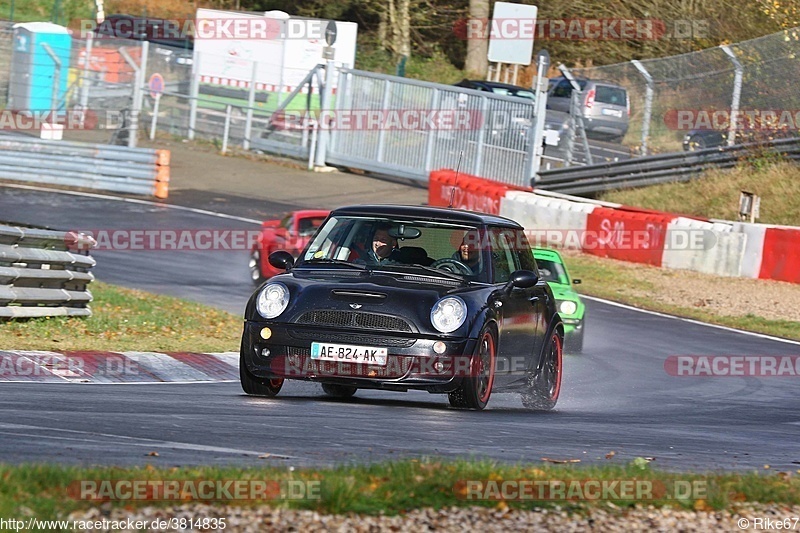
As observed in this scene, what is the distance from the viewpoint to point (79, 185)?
94.0ft

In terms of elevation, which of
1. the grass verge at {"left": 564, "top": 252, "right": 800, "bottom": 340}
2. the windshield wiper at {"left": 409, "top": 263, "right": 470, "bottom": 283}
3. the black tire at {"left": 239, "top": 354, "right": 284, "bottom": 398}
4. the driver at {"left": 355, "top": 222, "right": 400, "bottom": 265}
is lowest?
the grass verge at {"left": 564, "top": 252, "right": 800, "bottom": 340}

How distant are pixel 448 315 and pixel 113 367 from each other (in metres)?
3.73

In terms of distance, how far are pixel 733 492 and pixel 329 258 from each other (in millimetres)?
4391

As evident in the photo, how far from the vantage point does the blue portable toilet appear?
3491cm

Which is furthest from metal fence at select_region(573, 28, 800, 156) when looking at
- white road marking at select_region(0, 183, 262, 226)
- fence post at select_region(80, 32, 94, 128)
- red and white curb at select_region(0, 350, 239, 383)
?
red and white curb at select_region(0, 350, 239, 383)

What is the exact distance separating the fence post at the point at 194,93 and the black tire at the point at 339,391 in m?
26.0

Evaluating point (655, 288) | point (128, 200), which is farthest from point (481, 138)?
point (655, 288)

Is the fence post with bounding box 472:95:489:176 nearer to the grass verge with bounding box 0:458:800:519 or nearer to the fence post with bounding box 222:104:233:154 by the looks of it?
the fence post with bounding box 222:104:233:154

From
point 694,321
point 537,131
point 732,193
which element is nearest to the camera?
point 694,321

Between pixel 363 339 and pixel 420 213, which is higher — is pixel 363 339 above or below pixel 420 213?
below

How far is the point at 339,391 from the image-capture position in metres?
10.4

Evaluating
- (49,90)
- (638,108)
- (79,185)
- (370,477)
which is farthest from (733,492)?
(49,90)

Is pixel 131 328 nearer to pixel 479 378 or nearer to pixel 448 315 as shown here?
pixel 479 378

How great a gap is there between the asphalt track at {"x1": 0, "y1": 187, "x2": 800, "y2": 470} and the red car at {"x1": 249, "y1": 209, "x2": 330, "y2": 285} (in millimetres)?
5006
